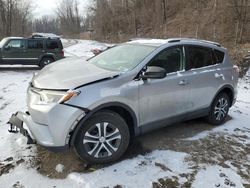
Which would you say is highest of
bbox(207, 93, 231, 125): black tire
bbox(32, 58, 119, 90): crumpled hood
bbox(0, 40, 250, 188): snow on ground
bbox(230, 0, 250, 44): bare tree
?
bbox(230, 0, 250, 44): bare tree

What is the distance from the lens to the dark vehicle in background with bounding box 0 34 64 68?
1331cm

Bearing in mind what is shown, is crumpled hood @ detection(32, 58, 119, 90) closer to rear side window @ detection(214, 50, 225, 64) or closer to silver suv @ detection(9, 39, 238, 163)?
silver suv @ detection(9, 39, 238, 163)

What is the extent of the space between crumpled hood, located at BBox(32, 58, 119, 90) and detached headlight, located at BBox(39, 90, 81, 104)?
0.27ft

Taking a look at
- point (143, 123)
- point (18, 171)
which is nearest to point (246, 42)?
point (143, 123)

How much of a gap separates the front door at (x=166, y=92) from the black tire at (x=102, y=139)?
417 millimetres

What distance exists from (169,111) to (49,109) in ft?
6.36

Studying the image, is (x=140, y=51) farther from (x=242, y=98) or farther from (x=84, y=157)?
(x=242, y=98)

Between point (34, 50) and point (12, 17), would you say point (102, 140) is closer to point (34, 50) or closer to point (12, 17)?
point (34, 50)

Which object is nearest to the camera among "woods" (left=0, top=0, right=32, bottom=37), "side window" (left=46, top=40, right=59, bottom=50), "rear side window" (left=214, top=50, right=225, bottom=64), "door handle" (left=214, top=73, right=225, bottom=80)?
"door handle" (left=214, top=73, right=225, bottom=80)

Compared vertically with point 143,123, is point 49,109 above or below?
above

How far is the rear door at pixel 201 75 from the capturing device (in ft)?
16.4

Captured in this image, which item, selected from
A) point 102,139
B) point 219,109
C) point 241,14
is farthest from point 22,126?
point 241,14

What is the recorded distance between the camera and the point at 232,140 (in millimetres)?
5141

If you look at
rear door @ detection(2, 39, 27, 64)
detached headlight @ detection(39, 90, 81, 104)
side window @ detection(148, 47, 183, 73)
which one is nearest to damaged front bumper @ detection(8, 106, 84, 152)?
detached headlight @ detection(39, 90, 81, 104)
